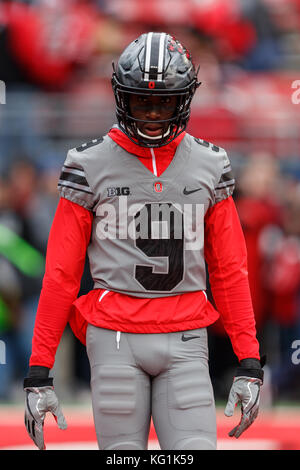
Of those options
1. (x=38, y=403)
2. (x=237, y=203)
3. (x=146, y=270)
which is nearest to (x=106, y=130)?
(x=237, y=203)

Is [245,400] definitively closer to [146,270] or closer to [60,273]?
[146,270]

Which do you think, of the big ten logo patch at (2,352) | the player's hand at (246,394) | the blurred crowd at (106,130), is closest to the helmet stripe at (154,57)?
the player's hand at (246,394)

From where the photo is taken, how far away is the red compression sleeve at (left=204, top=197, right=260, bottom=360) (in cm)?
312

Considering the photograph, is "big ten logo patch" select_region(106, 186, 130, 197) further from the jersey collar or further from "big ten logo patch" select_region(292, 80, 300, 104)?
"big ten logo patch" select_region(292, 80, 300, 104)

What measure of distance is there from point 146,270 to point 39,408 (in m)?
0.56

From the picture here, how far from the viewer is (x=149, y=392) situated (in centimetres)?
299

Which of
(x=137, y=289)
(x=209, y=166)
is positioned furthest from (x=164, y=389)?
(x=209, y=166)

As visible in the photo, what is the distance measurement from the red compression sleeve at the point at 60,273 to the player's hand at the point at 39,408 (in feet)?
0.31

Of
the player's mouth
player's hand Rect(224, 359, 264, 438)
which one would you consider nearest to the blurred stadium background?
player's hand Rect(224, 359, 264, 438)

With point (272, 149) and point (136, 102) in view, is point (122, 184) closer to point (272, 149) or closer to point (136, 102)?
point (136, 102)

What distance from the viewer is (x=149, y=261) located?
9.86ft

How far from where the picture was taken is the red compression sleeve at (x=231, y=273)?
3125 mm

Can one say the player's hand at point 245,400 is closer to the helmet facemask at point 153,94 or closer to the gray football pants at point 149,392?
the gray football pants at point 149,392
